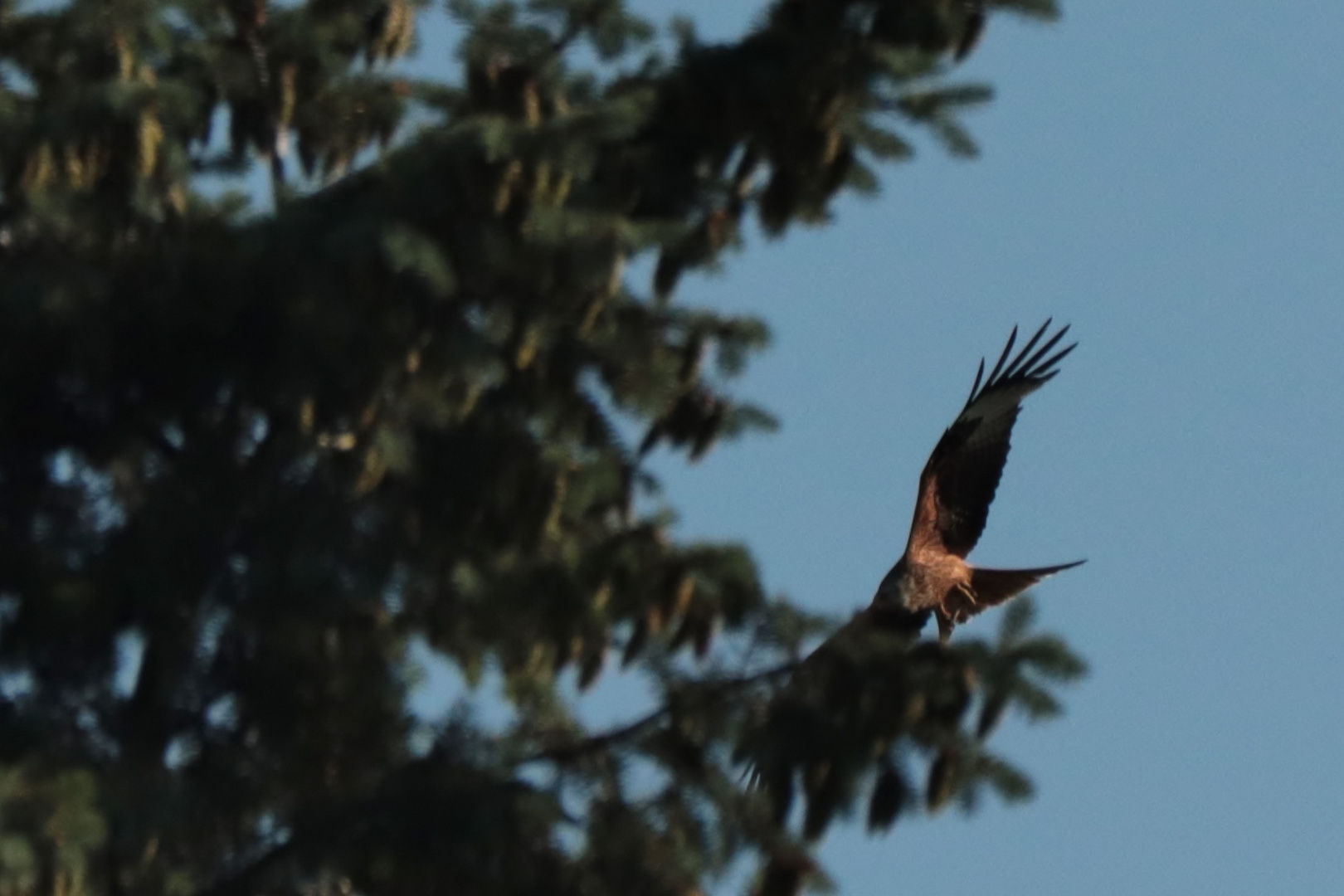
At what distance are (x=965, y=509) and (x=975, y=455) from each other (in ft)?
0.64

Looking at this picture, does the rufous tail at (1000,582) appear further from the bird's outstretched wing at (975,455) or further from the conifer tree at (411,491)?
the conifer tree at (411,491)

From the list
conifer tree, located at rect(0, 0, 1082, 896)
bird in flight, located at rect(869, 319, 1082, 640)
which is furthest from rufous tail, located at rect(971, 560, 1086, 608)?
conifer tree, located at rect(0, 0, 1082, 896)

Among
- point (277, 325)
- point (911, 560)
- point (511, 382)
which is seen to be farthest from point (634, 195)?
point (911, 560)

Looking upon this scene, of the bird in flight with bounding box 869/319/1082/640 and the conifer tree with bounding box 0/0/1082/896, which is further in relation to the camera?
the bird in flight with bounding box 869/319/1082/640

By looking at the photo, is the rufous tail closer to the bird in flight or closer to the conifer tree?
the bird in flight

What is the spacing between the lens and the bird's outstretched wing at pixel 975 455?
8.66 metres

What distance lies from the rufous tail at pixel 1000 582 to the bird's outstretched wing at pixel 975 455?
108 millimetres

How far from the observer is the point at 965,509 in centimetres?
873

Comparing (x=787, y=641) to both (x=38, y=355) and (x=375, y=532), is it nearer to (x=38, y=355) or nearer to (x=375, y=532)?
(x=375, y=532)

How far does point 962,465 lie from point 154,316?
3707 millimetres

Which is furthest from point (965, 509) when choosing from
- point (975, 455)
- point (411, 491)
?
point (411, 491)

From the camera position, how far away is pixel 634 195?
6.23 m

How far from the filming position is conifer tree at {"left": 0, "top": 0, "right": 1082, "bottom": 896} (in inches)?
217

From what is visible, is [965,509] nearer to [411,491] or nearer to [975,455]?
[975,455]
